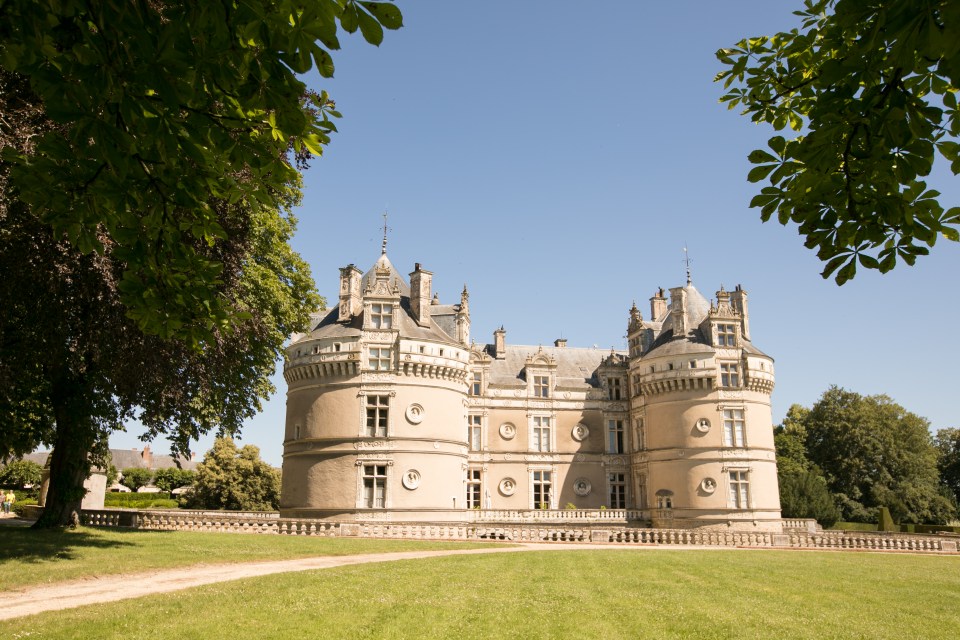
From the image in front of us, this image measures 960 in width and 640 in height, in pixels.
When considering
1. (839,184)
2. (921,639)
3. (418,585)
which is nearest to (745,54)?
(839,184)

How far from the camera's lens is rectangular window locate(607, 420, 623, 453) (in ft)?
131

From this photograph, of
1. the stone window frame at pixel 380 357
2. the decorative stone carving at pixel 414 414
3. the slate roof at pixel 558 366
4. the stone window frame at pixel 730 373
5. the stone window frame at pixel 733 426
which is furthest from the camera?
the slate roof at pixel 558 366

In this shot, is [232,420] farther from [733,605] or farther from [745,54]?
[745,54]

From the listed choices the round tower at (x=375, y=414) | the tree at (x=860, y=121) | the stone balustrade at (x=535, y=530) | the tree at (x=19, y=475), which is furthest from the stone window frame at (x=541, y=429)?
the tree at (x=19, y=475)

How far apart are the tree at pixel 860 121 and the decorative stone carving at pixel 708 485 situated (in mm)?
31267

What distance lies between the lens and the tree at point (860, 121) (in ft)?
12.0

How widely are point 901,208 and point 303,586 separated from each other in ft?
37.8

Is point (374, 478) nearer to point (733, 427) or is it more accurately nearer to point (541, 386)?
point (541, 386)

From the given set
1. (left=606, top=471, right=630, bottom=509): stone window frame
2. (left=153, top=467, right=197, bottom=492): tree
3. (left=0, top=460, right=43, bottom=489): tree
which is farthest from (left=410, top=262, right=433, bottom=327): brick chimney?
(left=153, top=467, right=197, bottom=492): tree

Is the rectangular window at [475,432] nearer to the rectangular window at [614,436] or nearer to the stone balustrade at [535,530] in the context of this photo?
the stone balustrade at [535,530]

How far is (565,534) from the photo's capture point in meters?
31.0

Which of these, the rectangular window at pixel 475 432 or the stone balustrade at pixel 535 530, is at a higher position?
the rectangular window at pixel 475 432

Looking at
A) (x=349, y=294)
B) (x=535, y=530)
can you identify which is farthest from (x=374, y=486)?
(x=349, y=294)

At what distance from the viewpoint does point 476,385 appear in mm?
38719
